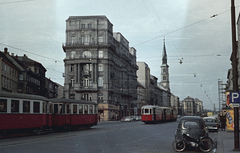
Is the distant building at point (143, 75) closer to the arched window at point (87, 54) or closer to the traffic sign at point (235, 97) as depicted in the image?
the arched window at point (87, 54)

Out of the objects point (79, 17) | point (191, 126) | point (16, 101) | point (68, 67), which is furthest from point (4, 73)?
point (191, 126)

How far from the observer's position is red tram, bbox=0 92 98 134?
19719 mm

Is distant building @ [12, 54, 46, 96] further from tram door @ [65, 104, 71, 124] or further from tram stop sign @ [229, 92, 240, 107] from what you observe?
tram stop sign @ [229, 92, 240, 107]

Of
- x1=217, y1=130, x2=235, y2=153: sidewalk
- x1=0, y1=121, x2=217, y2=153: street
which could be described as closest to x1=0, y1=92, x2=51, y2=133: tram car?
x1=0, y1=121, x2=217, y2=153: street

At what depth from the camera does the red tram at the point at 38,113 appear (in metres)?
19.7

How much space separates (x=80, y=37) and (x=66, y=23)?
4.76m

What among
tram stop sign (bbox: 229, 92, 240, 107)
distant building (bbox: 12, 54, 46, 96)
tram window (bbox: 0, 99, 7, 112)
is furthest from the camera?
distant building (bbox: 12, 54, 46, 96)

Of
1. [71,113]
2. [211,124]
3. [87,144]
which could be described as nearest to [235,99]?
[87,144]

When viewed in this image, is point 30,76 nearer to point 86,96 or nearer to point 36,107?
point 86,96

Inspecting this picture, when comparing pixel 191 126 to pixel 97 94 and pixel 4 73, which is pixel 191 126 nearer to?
pixel 4 73

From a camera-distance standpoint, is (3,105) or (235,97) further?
(3,105)

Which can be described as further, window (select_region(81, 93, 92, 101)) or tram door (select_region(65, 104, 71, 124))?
window (select_region(81, 93, 92, 101))

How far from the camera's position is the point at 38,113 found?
899 inches

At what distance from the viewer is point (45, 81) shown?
90312 millimetres
